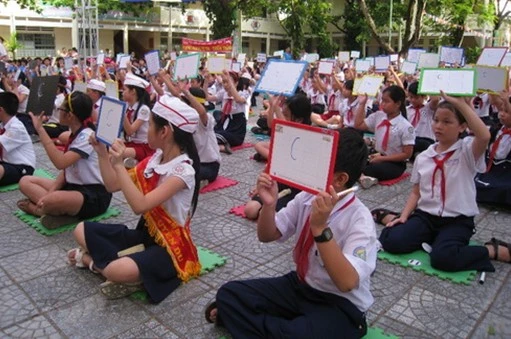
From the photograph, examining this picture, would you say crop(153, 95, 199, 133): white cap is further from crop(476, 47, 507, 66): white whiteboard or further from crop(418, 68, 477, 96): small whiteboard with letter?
crop(476, 47, 507, 66): white whiteboard

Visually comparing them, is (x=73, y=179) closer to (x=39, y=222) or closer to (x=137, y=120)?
(x=39, y=222)

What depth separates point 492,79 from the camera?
17.0 ft

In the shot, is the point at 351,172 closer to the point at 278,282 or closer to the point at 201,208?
the point at 278,282

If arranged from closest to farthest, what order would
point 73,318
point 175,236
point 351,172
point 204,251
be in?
point 351,172, point 73,318, point 175,236, point 204,251

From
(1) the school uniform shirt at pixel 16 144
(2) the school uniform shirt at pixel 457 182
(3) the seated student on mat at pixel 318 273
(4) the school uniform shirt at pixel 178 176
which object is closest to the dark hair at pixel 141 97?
(1) the school uniform shirt at pixel 16 144

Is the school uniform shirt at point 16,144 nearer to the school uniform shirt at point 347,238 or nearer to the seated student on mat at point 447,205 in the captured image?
the school uniform shirt at point 347,238

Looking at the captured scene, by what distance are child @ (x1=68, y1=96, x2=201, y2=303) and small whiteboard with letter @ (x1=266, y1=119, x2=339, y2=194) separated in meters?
0.97

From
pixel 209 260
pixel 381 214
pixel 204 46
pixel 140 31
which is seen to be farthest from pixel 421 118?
pixel 140 31

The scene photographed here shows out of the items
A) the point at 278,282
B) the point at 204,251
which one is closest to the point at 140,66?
the point at 204,251

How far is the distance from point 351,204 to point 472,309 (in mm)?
1444

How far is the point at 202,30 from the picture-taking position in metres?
36.6

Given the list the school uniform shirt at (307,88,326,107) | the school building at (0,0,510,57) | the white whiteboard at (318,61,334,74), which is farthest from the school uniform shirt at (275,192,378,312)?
the school building at (0,0,510,57)

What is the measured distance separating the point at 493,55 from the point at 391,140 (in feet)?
10.3

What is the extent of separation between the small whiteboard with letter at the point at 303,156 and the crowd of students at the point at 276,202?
0.08 m
